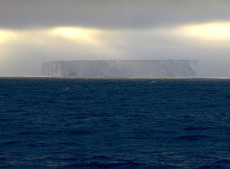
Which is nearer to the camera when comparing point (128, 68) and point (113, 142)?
point (113, 142)

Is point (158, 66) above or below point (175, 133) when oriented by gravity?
above

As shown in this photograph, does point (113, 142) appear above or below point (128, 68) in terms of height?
below

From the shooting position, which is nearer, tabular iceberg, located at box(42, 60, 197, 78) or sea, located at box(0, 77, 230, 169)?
sea, located at box(0, 77, 230, 169)

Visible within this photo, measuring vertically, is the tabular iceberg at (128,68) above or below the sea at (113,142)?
above

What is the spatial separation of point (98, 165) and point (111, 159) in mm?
965

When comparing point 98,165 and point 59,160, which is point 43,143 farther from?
point 98,165

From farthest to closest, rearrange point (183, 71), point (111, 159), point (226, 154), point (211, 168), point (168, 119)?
point (183, 71), point (168, 119), point (226, 154), point (111, 159), point (211, 168)

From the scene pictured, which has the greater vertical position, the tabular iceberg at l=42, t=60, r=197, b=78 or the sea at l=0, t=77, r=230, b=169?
the tabular iceberg at l=42, t=60, r=197, b=78

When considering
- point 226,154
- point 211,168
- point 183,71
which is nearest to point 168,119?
point 226,154

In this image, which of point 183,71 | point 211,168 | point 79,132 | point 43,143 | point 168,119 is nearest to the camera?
point 211,168

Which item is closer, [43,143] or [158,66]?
[43,143]

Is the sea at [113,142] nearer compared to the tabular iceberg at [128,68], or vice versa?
the sea at [113,142]

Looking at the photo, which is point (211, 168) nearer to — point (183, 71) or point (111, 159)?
point (111, 159)

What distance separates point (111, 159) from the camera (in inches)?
618
